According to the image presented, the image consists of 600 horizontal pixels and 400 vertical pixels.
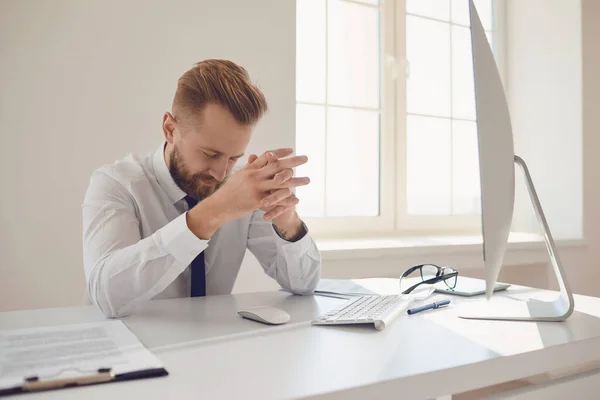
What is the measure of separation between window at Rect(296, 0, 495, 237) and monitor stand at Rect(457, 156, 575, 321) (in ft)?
4.74

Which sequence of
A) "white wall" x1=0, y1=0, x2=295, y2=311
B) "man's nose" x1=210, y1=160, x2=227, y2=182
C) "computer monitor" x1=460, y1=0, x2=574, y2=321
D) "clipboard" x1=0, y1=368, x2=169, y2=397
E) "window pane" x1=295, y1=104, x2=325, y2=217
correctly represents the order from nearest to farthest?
"clipboard" x1=0, y1=368, x2=169, y2=397, "computer monitor" x1=460, y1=0, x2=574, y2=321, "man's nose" x1=210, y1=160, x2=227, y2=182, "white wall" x1=0, y1=0, x2=295, y2=311, "window pane" x1=295, y1=104, x2=325, y2=217

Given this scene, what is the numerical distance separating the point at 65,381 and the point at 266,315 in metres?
0.41

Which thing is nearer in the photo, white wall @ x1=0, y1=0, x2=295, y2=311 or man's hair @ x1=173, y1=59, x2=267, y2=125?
man's hair @ x1=173, y1=59, x2=267, y2=125

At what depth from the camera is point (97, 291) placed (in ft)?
3.51

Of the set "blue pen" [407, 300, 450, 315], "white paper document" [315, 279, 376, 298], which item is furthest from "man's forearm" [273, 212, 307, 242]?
"blue pen" [407, 300, 450, 315]

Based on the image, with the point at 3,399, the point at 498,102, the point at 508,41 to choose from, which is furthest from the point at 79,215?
the point at 508,41

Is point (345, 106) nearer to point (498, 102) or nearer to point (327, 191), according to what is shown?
point (327, 191)

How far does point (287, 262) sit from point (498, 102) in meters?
0.62

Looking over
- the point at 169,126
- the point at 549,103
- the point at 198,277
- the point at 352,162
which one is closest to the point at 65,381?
the point at 198,277

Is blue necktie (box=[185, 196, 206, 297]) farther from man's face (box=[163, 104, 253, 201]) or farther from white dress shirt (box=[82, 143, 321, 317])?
man's face (box=[163, 104, 253, 201])

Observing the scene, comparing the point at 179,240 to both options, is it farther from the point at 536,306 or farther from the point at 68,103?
the point at 68,103

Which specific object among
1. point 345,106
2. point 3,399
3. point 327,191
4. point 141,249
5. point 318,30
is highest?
point 318,30

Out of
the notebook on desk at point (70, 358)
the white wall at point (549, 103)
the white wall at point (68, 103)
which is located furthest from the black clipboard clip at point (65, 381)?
the white wall at point (549, 103)

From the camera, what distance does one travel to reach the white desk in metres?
0.62
